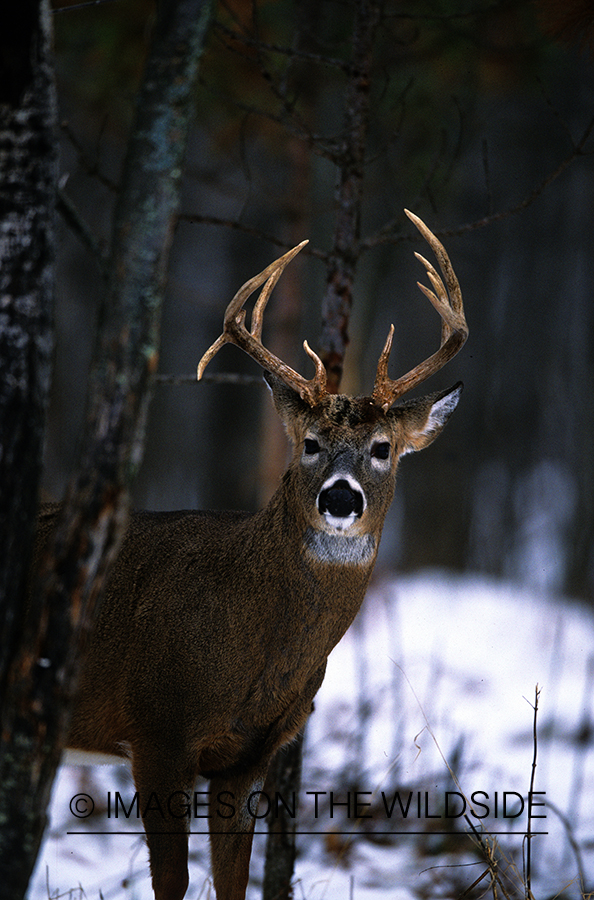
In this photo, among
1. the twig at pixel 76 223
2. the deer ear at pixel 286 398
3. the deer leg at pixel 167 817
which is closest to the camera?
the twig at pixel 76 223

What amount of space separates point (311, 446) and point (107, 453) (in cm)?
182

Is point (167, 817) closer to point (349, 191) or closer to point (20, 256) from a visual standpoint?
point (20, 256)

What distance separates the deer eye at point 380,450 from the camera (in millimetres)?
3952

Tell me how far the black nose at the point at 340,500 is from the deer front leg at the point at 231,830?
1129 millimetres

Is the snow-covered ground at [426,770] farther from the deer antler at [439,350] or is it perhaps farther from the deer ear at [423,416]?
the deer antler at [439,350]

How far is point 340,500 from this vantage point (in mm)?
3551

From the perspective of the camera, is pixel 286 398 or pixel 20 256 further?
pixel 286 398

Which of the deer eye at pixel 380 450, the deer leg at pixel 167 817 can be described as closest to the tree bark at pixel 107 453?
the deer leg at pixel 167 817

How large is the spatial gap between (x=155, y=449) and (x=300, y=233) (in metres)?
10.8

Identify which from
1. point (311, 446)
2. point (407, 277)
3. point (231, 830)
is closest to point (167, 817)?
point (231, 830)

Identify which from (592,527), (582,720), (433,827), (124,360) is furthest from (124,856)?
(592,527)

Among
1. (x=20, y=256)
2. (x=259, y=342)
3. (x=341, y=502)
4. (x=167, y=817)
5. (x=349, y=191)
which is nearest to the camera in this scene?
(x=20, y=256)

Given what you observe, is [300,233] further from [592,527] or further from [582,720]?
[592,527]

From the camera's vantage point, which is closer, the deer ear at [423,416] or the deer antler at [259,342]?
the deer antler at [259,342]
